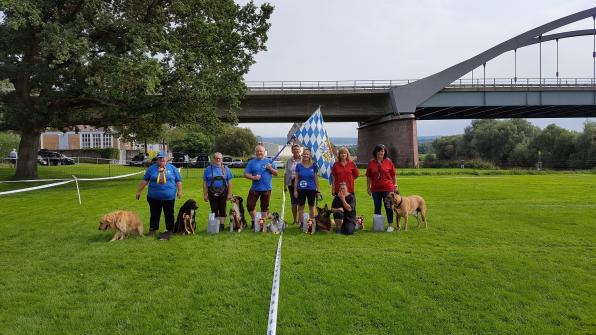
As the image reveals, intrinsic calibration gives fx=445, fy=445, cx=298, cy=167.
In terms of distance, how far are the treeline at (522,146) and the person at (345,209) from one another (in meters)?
40.5

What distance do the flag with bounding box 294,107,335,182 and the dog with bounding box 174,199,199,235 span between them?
283cm

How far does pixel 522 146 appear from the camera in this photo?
208 feet

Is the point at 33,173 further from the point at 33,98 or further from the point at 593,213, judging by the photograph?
the point at 593,213

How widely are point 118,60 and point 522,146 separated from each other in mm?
59576

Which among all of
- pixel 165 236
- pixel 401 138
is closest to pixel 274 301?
pixel 165 236

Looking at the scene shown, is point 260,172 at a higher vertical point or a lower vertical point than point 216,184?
higher

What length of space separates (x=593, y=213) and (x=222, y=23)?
18.8 m

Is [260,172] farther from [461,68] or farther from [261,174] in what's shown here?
[461,68]

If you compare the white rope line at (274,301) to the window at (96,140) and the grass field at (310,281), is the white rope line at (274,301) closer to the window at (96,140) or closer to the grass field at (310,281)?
the grass field at (310,281)

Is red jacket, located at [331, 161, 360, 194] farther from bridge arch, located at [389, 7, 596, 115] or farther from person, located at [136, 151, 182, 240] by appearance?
bridge arch, located at [389, 7, 596, 115]

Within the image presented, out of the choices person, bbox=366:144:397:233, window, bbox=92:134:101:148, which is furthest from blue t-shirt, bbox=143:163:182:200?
window, bbox=92:134:101:148

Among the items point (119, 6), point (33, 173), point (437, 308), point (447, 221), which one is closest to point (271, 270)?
point (437, 308)

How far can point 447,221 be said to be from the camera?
1041cm

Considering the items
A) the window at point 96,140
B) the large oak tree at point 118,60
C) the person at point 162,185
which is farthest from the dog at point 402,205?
the window at point 96,140
